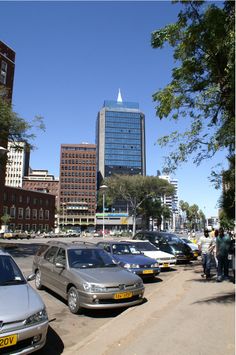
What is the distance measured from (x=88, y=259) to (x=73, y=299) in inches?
50.8

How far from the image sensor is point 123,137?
14675 cm

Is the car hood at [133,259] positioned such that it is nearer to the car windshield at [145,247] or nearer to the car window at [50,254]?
the car window at [50,254]

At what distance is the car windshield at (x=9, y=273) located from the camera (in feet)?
19.7

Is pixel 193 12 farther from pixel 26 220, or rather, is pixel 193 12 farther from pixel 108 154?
pixel 108 154

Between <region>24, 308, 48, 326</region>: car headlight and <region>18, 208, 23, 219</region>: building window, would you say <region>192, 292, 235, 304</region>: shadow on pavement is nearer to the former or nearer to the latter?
<region>24, 308, 48, 326</region>: car headlight

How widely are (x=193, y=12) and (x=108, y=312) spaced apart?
26.5 ft

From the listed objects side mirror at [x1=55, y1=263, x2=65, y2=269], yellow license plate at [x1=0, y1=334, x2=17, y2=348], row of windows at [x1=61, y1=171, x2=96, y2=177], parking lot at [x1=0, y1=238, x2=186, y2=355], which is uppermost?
row of windows at [x1=61, y1=171, x2=96, y2=177]

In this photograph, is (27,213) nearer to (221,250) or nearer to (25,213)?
(25,213)

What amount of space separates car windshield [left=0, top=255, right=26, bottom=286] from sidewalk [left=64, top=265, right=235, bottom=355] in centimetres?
155

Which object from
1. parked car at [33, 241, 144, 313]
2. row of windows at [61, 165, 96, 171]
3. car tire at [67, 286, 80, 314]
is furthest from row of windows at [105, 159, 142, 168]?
car tire at [67, 286, 80, 314]

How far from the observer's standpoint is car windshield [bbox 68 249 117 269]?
866 centimetres

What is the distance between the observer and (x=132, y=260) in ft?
39.0

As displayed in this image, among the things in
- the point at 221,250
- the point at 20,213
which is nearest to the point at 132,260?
the point at 221,250

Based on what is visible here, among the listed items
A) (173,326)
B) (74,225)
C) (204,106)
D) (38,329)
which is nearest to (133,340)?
(173,326)
